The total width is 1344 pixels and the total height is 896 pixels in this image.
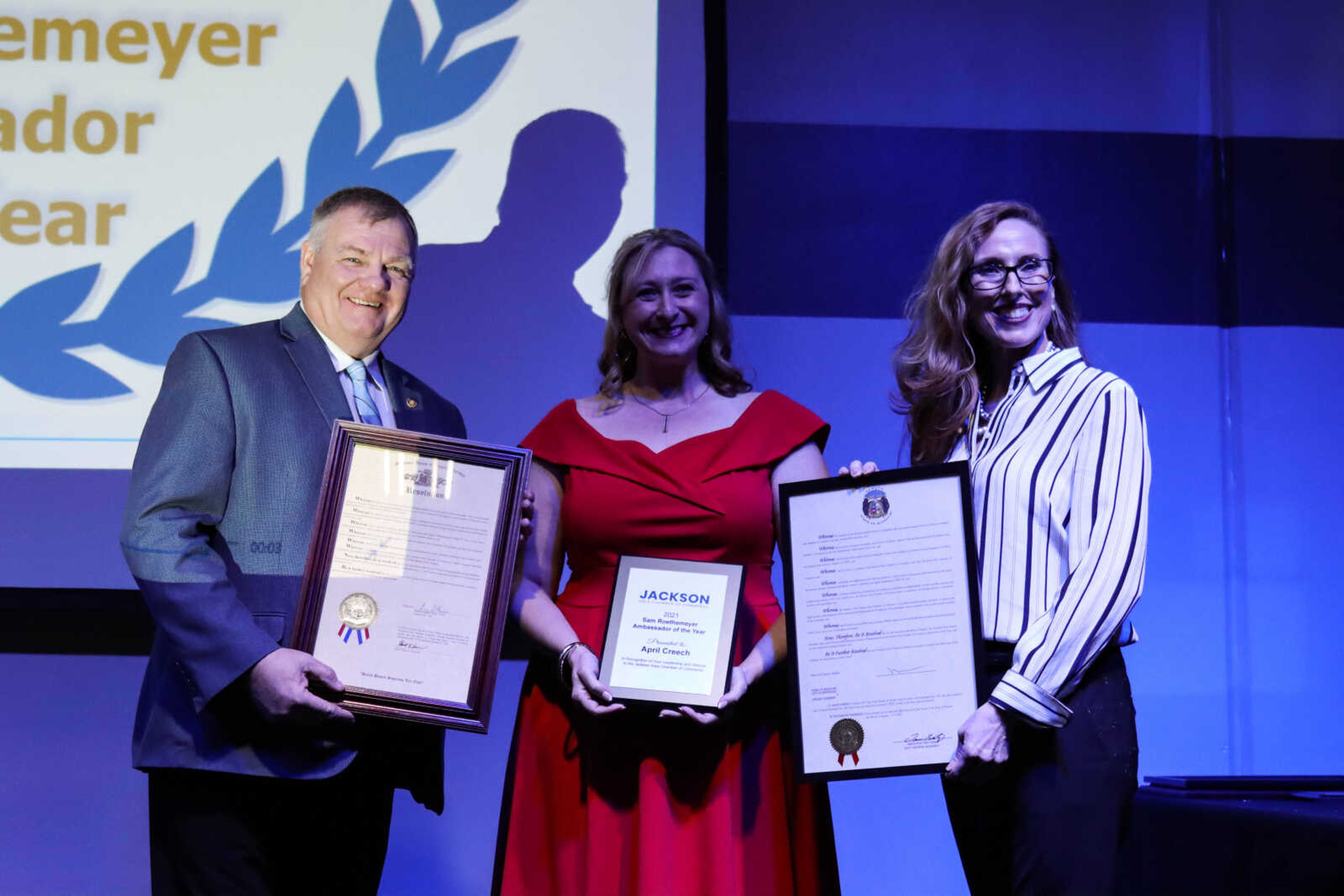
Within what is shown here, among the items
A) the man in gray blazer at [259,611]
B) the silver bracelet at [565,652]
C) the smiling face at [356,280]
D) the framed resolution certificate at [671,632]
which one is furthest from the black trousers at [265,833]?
the smiling face at [356,280]

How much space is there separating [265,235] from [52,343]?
21.4 inches

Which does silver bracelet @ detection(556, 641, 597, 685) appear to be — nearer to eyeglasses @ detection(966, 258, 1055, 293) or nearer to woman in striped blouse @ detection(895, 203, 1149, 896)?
woman in striped blouse @ detection(895, 203, 1149, 896)

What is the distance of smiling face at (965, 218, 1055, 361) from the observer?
1.97 m

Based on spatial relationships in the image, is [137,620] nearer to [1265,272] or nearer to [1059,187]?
[1059,187]

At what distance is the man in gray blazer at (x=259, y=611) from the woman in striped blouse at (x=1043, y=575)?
0.90m

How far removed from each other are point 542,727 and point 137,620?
1447 mm

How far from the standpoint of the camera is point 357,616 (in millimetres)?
1852

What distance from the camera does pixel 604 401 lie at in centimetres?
239

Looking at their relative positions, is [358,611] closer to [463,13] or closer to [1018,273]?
[1018,273]

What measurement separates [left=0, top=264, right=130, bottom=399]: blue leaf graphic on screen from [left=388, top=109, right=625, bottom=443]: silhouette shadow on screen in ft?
2.31

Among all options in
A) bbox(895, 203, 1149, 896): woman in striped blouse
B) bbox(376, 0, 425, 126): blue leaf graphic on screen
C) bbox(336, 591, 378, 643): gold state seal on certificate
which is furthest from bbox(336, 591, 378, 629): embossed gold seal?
bbox(376, 0, 425, 126): blue leaf graphic on screen

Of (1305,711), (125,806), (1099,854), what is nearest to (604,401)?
(1099,854)

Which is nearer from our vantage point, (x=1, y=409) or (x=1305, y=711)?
(x=1, y=409)

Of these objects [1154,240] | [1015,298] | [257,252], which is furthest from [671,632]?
[1154,240]
